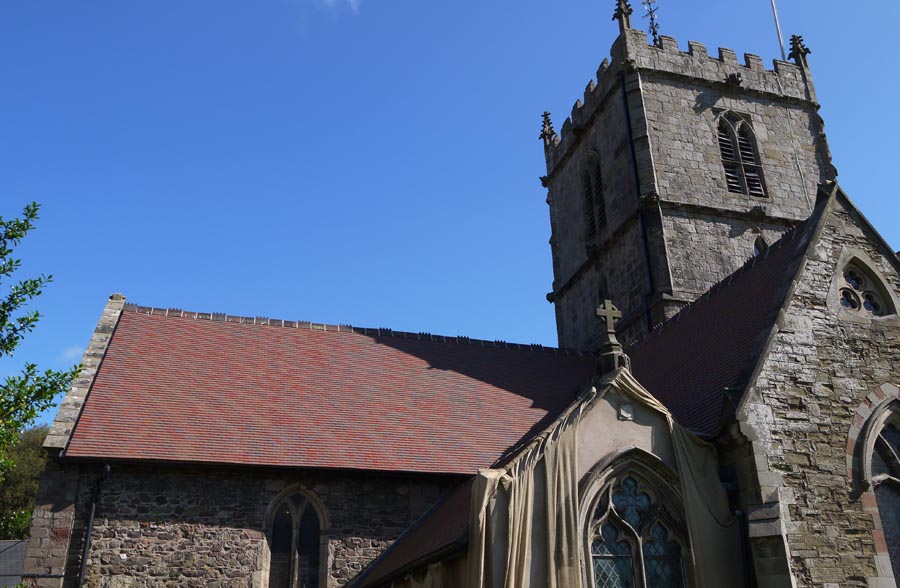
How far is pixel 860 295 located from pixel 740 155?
1160 cm

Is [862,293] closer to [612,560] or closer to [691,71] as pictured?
[612,560]

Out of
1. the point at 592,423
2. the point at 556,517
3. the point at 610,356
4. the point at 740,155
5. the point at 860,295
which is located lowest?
the point at 556,517

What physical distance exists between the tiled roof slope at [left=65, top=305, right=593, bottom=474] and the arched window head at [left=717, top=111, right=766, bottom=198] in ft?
23.0

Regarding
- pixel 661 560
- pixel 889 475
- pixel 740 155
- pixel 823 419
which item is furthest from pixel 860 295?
pixel 740 155

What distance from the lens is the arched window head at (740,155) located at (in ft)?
72.0

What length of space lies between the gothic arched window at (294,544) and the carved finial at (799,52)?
20104 millimetres

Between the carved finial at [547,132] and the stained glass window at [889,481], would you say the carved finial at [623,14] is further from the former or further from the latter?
the stained glass window at [889,481]

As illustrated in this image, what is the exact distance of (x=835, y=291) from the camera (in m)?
11.4

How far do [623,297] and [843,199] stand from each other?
9029mm

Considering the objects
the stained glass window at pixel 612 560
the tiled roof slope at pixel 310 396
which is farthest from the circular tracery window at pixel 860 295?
the tiled roof slope at pixel 310 396

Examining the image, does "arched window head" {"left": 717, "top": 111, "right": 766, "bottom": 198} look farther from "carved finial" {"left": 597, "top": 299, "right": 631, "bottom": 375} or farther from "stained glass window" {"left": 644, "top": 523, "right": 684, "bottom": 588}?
"stained glass window" {"left": 644, "top": 523, "right": 684, "bottom": 588}

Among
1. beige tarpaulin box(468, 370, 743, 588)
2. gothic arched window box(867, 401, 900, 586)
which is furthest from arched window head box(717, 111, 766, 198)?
beige tarpaulin box(468, 370, 743, 588)

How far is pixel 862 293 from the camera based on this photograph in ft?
38.2

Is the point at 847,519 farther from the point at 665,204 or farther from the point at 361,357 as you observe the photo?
the point at 665,204
